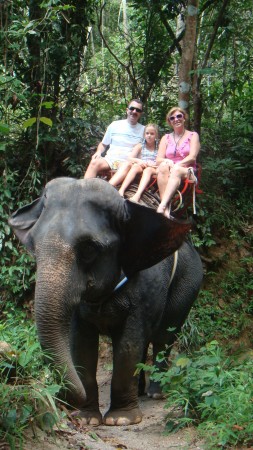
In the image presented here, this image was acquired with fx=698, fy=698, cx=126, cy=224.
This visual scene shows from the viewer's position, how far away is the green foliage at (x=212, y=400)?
15.2 ft

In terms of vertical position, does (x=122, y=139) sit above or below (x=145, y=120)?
above

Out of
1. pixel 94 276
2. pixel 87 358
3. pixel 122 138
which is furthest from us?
pixel 122 138

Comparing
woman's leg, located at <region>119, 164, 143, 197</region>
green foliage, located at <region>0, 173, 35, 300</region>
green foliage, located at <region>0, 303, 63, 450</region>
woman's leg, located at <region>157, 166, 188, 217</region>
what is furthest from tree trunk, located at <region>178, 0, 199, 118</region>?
green foliage, located at <region>0, 303, 63, 450</region>

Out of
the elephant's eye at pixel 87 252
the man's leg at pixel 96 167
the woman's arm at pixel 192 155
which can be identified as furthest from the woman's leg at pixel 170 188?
the elephant's eye at pixel 87 252

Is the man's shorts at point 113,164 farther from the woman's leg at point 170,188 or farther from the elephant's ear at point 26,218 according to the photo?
the elephant's ear at point 26,218

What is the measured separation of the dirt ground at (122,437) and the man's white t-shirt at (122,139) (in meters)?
2.65

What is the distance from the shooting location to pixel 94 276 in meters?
5.49

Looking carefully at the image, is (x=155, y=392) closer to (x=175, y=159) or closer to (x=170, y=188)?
(x=170, y=188)

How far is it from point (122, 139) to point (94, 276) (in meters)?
2.58

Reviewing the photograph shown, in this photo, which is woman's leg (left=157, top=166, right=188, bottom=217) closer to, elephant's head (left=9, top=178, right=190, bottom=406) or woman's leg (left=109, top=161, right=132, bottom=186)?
woman's leg (left=109, top=161, right=132, bottom=186)

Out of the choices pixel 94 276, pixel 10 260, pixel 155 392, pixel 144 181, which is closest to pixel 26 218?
pixel 94 276

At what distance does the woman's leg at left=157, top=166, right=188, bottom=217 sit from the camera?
6.57 meters

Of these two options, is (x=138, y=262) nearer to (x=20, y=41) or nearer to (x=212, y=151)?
(x=20, y=41)

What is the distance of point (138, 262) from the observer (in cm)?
602
